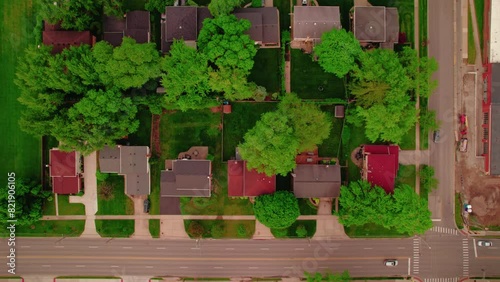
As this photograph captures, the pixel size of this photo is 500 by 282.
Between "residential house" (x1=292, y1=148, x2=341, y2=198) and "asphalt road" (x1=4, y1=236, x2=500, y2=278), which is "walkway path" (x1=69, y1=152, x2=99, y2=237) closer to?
"asphalt road" (x1=4, y1=236, x2=500, y2=278)

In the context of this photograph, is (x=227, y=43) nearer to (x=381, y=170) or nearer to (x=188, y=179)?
(x=188, y=179)

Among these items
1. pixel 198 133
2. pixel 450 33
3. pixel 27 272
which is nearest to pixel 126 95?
pixel 198 133

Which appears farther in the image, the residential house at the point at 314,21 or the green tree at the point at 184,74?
the residential house at the point at 314,21

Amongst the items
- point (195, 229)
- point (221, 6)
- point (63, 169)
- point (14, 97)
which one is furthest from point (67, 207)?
point (221, 6)

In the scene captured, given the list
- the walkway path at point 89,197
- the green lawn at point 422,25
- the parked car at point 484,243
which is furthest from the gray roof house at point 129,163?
the parked car at point 484,243

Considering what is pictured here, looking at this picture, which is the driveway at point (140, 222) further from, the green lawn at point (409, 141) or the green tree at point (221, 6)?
the green lawn at point (409, 141)

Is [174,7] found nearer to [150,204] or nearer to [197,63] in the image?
[197,63]
